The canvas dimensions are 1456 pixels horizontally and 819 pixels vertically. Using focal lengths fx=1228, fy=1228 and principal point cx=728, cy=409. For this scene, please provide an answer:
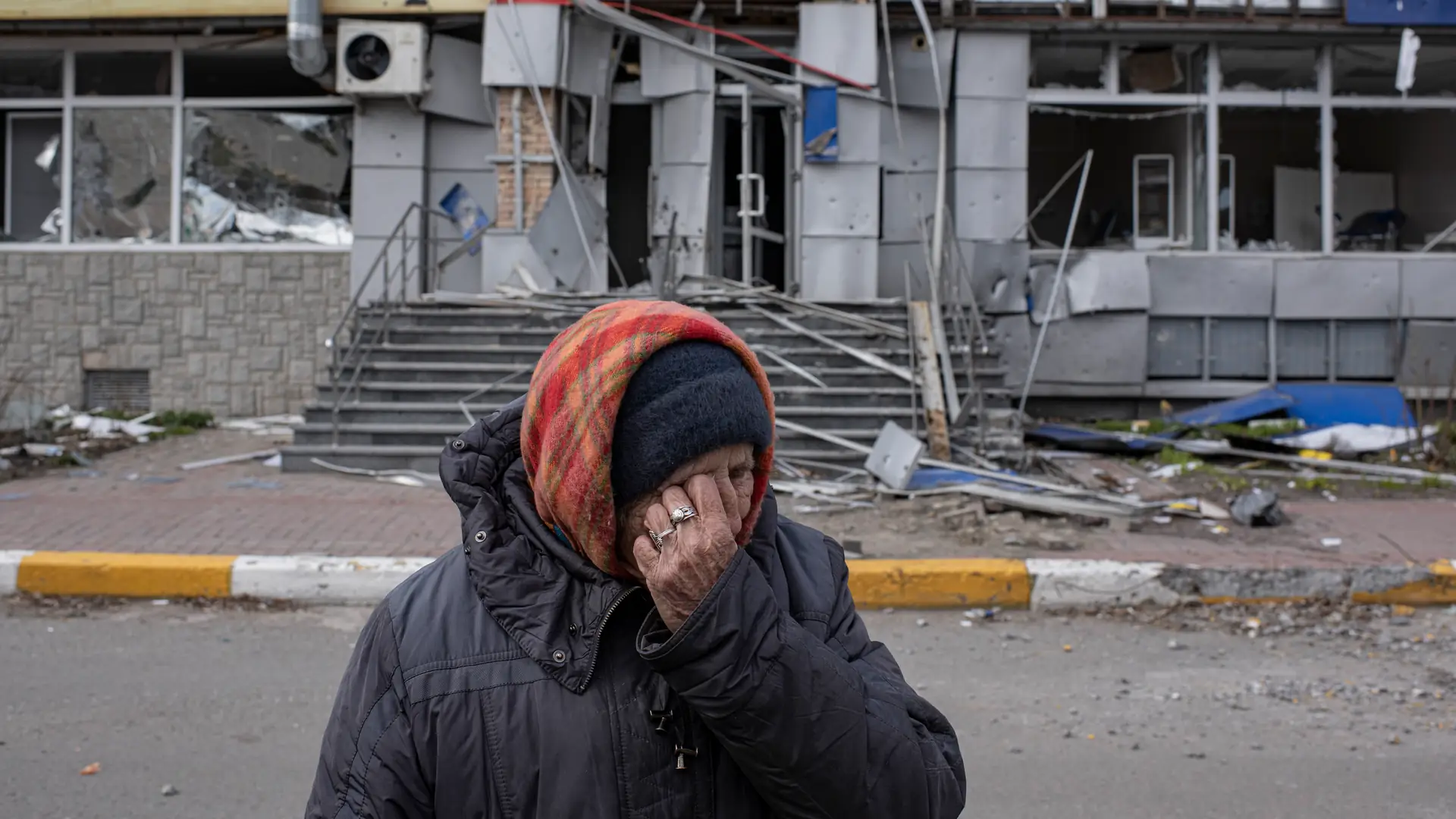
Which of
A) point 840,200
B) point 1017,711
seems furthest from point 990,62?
point 1017,711

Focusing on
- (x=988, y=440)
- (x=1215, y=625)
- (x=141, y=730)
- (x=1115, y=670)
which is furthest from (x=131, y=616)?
(x=988, y=440)

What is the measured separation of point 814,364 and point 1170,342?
4766mm

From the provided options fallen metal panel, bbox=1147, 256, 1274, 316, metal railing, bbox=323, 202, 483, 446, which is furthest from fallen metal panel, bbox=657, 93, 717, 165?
fallen metal panel, bbox=1147, 256, 1274, 316

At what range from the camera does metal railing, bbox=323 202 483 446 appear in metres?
10.3

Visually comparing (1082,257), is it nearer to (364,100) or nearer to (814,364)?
(814,364)

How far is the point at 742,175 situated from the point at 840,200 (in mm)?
1123

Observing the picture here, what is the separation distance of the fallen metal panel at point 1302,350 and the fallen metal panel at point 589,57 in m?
7.84

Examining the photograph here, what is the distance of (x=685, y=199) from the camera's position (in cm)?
1325

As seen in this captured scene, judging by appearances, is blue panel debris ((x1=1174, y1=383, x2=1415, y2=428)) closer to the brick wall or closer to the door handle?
the door handle

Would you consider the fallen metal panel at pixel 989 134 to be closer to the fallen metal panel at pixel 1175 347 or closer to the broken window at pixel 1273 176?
the fallen metal panel at pixel 1175 347

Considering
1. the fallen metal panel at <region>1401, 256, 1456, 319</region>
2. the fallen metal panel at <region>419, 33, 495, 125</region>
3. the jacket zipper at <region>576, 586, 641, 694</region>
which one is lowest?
the jacket zipper at <region>576, 586, 641, 694</region>

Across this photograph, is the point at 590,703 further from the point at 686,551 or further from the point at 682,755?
the point at 686,551

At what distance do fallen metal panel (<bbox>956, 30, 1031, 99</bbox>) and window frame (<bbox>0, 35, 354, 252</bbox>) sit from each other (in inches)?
266

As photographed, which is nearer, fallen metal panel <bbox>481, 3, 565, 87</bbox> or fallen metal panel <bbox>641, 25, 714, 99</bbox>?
fallen metal panel <bbox>481, 3, 565, 87</bbox>
